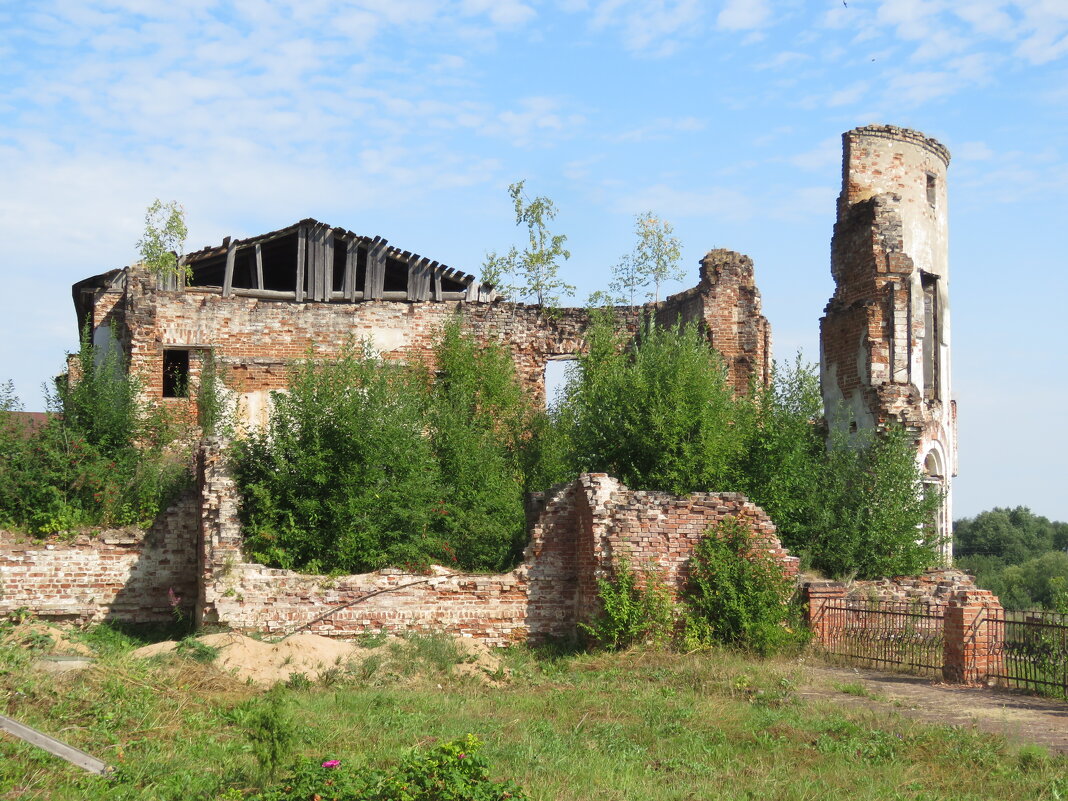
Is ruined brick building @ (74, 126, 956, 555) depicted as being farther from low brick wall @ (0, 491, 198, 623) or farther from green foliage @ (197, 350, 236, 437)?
low brick wall @ (0, 491, 198, 623)

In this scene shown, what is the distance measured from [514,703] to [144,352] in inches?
493

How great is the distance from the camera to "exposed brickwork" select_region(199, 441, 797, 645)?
531 inches

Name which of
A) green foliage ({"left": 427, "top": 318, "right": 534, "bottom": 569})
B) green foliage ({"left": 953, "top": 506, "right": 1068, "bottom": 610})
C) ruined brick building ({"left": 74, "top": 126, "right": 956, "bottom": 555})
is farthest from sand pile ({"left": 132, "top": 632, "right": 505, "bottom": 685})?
green foliage ({"left": 953, "top": 506, "right": 1068, "bottom": 610})

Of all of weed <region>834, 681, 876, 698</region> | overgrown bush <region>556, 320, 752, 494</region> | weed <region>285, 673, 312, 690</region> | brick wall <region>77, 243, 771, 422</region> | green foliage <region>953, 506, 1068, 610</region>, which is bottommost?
green foliage <region>953, 506, 1068, 610</region>

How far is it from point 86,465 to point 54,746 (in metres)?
9.25

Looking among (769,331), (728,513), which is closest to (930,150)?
(769,331)

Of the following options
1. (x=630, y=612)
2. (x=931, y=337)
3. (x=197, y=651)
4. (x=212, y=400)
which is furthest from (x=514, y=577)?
(x=931, y=337)

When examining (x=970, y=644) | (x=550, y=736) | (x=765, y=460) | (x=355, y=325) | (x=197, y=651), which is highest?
(x=355, y=325)

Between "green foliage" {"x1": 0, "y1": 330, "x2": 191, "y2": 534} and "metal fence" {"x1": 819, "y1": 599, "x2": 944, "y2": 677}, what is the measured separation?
994cm

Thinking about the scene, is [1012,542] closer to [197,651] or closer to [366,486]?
[366,486]

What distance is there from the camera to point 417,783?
6.48m

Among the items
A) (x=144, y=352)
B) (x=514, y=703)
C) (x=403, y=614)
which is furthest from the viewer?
(x=144, y=352)

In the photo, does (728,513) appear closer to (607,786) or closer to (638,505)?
(638,505)

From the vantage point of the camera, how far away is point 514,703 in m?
10.4
